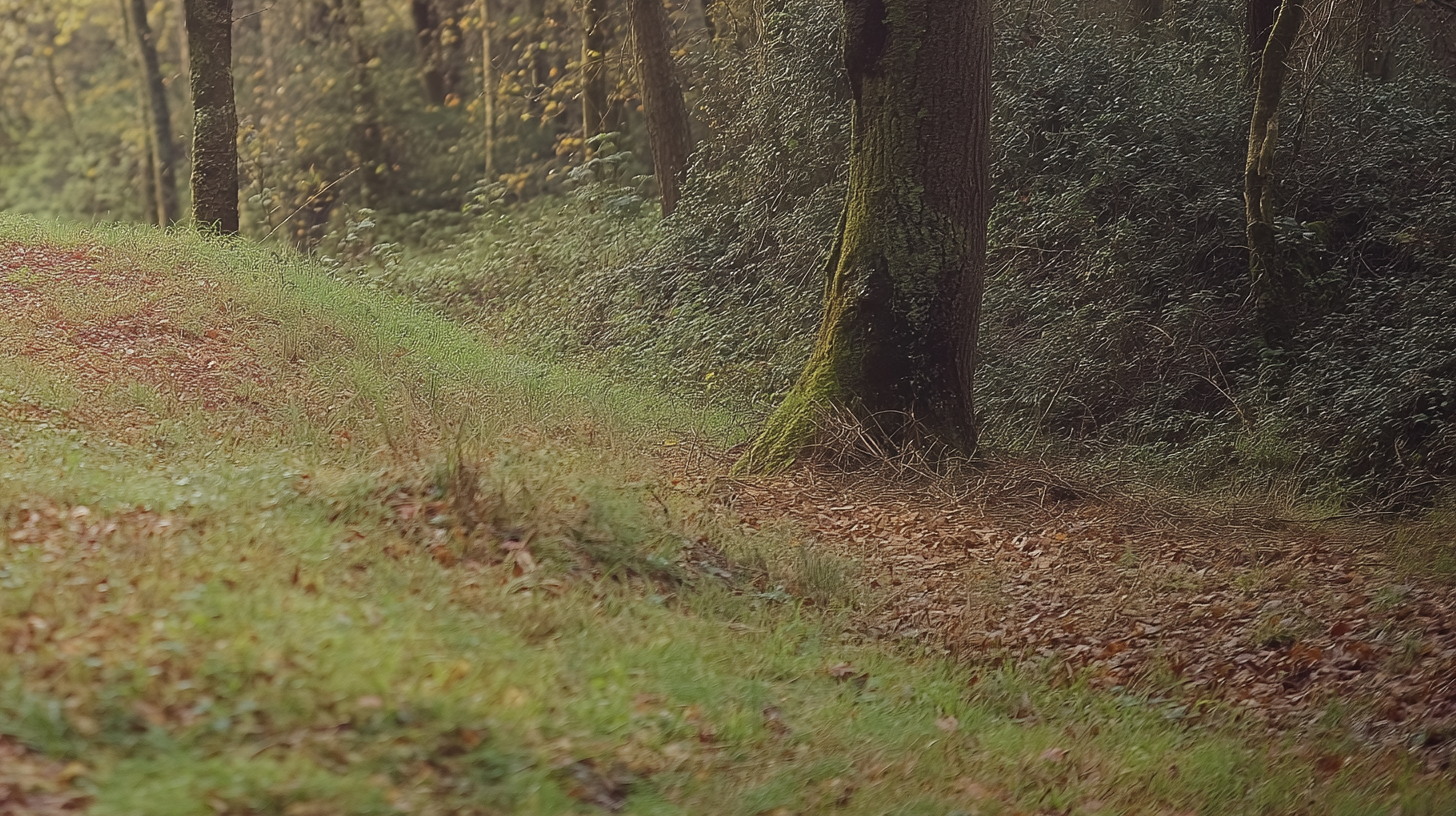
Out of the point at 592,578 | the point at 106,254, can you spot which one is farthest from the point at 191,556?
the point at 106,254

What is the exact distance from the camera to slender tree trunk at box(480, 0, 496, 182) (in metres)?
25.5

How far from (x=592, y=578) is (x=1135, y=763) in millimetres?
2460

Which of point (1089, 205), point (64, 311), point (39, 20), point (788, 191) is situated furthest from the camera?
point (39, 20)

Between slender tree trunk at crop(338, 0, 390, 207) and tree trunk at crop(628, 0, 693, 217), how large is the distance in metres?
9.96

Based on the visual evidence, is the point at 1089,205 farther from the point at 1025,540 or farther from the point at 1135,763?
the point at 1135,763

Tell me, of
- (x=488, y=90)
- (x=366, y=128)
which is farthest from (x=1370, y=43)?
(x=366, y=128)

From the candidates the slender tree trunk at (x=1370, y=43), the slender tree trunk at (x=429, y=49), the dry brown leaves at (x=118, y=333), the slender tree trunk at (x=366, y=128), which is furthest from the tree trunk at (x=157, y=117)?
the slender tree trunk at (x=1370, y=43)

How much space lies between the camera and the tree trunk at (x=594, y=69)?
68.1ft

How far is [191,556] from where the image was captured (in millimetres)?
4812

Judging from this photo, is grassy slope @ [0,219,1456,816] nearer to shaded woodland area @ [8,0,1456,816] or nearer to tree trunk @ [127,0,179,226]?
shaded woodland area @ [8,0,1456,816]

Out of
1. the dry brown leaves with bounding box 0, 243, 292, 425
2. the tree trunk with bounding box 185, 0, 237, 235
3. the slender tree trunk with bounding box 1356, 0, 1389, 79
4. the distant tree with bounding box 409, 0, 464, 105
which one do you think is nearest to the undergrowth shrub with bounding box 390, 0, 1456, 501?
the slender tree trunk with bounding box 1356, 0, 1389, 79

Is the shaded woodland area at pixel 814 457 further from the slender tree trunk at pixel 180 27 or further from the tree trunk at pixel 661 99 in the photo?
the slender tree trunk at pixel 180 27

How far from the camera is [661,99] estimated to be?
18.1 metres

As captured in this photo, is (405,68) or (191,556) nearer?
(191,556)
